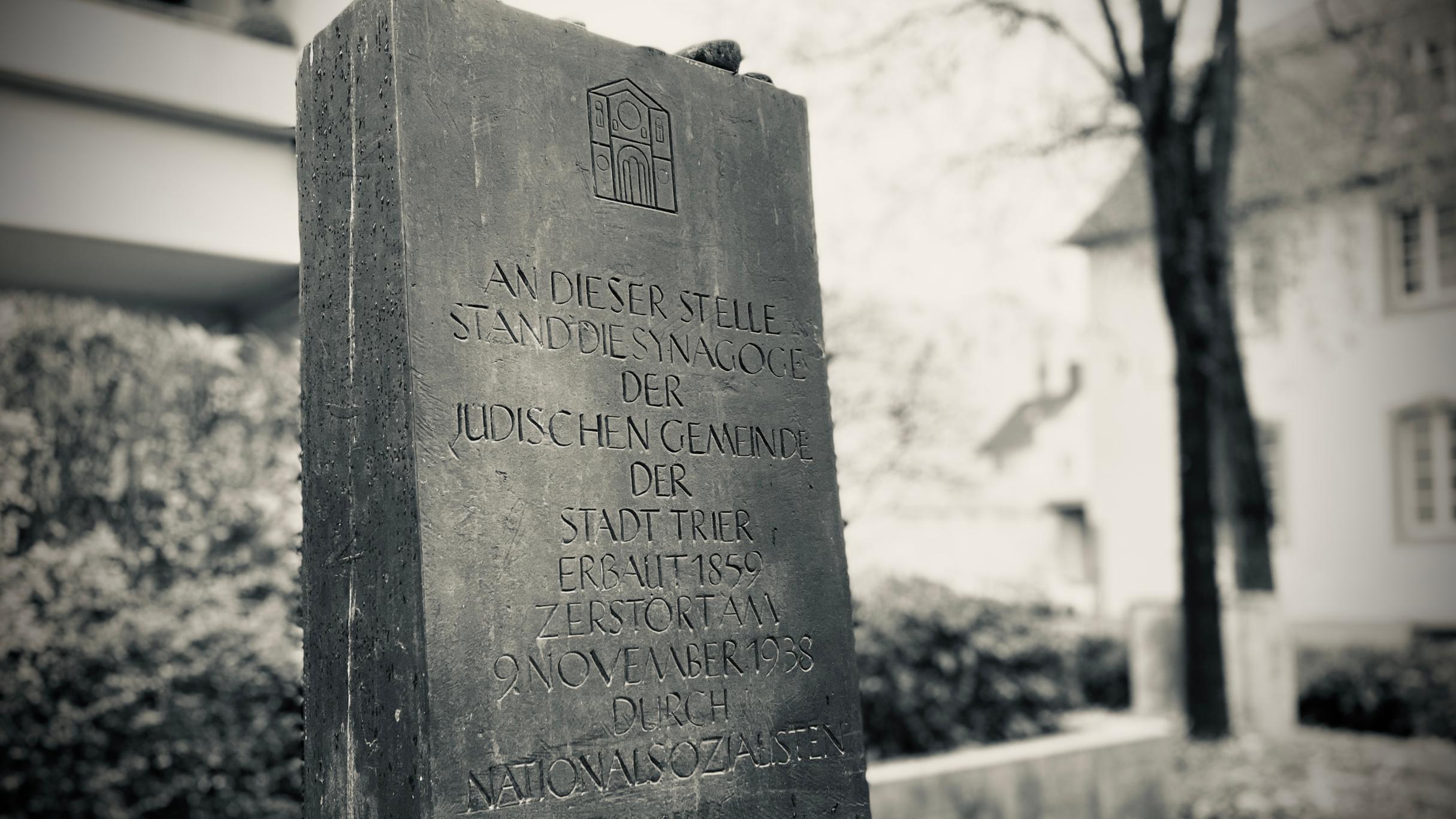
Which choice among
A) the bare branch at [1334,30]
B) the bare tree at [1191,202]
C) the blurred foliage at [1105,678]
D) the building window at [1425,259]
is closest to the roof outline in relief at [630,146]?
the bare tree at [1191,202]

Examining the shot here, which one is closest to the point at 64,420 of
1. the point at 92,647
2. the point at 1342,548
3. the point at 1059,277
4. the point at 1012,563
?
the point at 92,647

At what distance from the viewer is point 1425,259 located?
18.7 meters

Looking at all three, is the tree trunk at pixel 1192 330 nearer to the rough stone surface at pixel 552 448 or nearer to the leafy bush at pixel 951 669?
the leafy bush at pixel 951 669

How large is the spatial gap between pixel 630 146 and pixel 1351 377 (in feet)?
60.2

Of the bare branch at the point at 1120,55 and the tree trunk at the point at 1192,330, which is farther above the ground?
the bare branch at the point at 1120,55

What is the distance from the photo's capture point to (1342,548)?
18.7 m

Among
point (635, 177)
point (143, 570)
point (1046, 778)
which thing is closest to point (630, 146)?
point (635, 177)

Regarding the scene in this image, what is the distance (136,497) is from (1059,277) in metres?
9.28

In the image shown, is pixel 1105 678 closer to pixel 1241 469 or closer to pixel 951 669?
pixel 1241 469

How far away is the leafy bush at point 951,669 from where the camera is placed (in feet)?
24.8

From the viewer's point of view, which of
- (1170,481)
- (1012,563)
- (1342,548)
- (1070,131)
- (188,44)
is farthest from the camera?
(1012,563)

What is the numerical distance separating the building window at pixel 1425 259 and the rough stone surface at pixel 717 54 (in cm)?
1760

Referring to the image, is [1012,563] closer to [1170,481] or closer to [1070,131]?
[1170,481]

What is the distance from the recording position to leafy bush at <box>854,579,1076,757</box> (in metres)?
7.56
